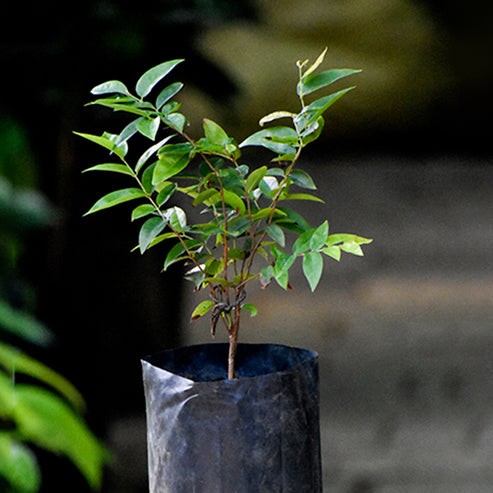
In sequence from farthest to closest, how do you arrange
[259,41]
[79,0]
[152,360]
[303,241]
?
[259,41], [79,0], [152,360], [303,241]

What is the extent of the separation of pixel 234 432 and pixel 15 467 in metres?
0.31

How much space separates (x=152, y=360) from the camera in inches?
34.4

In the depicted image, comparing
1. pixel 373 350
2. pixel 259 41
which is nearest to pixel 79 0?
pixel 259 41

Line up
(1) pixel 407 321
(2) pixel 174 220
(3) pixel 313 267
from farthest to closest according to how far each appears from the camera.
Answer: (1) pixel 407 321 < (2) pixel 174 220 < (3) pixel 313 267

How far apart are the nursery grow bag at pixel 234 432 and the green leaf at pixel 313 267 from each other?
0.44ft

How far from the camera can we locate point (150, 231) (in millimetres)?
793

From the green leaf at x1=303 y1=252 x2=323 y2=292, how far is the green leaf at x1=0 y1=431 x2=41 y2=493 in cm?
43

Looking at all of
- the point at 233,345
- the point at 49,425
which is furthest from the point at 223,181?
the point at 49,425

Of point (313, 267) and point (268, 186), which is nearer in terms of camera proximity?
point (313, 267)

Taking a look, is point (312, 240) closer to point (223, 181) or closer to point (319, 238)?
point (319, 238)

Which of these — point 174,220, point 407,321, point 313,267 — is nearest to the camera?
point 313,267

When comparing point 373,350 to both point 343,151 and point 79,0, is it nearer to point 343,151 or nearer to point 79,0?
point 343,151

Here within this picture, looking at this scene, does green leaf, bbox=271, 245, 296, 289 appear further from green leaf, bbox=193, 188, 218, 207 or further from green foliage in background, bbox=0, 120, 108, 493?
green foliage in background, bbox=0, 120, 108, 493

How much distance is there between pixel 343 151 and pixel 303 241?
1078 millimetres
